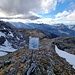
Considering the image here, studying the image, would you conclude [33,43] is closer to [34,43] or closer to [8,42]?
[34,43]

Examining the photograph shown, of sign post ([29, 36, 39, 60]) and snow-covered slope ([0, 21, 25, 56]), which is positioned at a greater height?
sign post ([29, 36, 39, 60])

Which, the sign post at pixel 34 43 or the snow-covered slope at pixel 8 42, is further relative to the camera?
the snow-covered slope at pixel 8 42

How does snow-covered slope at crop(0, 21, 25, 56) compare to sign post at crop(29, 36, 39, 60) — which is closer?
sign post at crop(29, 36, 39, 60)

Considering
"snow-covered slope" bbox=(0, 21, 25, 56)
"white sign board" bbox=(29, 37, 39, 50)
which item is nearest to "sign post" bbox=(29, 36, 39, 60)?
"white sign board" bbox=(29, 37, 39, 50)

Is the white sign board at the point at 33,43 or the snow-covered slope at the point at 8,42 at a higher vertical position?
the white sign board at the point at 33,43

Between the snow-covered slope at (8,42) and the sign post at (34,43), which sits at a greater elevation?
the sign post at (34,43)

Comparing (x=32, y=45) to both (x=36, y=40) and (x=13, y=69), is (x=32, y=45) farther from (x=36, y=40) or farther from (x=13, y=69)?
(x=13, y=69)

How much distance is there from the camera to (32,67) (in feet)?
80.6

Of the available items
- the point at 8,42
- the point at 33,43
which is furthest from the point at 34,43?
the point at 8,42

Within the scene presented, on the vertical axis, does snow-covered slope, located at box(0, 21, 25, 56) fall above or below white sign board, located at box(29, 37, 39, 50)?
below

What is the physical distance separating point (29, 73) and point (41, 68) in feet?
7.92

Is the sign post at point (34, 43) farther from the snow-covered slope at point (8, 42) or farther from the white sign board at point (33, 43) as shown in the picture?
the snow-covered slope at point (8, 42)

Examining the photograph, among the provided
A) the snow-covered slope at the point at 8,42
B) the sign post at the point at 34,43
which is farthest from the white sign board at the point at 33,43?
the snow-covered slope at the point at 8,42

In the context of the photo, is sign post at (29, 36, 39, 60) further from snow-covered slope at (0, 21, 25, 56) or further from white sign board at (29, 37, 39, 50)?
snow-covered slope at (0, 21, 25, 56)
